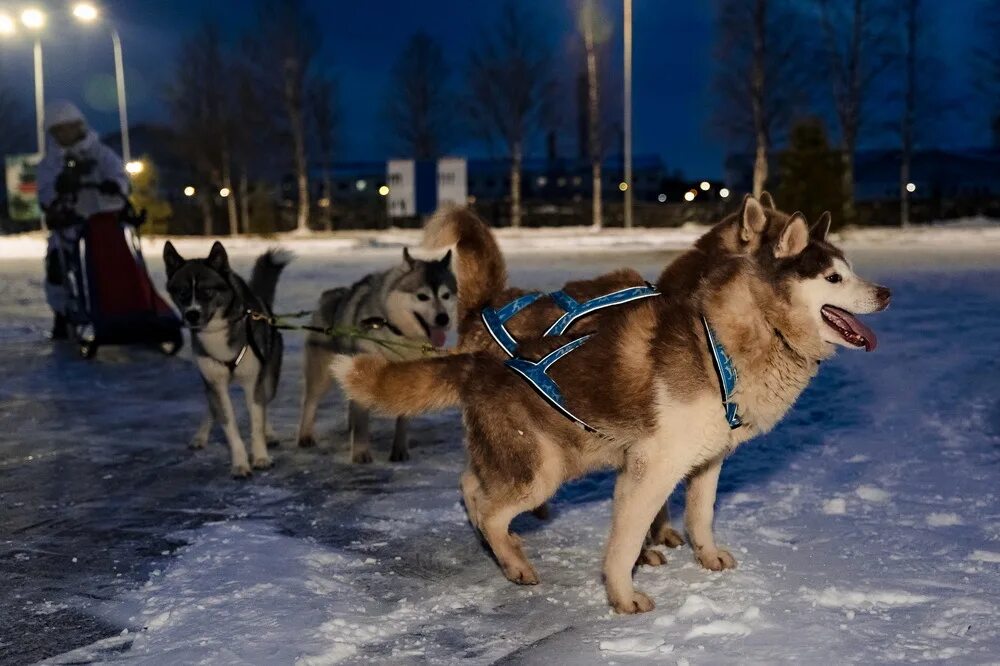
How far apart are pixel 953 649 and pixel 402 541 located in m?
2.15

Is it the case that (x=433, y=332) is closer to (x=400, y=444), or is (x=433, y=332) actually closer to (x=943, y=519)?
(x=400, y=444)

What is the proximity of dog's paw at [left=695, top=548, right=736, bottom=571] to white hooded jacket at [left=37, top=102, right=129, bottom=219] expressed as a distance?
721cm

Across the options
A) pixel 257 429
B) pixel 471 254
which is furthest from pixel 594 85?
pixel 471 254

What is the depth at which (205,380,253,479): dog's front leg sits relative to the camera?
200 inches

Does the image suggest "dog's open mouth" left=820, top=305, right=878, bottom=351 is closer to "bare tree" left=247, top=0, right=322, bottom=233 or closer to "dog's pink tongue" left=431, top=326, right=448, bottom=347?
"dog's pink tongue" left=431, top=326, right=448, bottom=347

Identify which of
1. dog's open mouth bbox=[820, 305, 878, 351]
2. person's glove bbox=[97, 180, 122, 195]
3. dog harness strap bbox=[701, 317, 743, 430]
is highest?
person's glove bbox=[97, 180, 122, 195]

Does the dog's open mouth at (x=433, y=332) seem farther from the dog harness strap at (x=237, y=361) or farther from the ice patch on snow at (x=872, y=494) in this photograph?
the ice patch on snow at (x=872, y=494)

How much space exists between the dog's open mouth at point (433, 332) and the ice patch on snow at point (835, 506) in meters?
2.35

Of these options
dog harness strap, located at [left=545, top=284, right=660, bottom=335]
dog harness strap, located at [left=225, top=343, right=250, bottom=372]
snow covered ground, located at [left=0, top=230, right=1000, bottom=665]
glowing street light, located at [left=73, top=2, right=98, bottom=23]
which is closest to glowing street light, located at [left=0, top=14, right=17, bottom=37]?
glowing street light, located at [left=73, top=2, right=98, bottom=23]

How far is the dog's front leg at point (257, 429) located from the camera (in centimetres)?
525

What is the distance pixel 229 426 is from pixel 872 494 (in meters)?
3.35

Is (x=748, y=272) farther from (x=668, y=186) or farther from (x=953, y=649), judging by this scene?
(x=668, y=186)

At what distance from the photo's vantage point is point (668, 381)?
3.10 m

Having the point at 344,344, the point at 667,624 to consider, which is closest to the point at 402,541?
the point at 667,624
